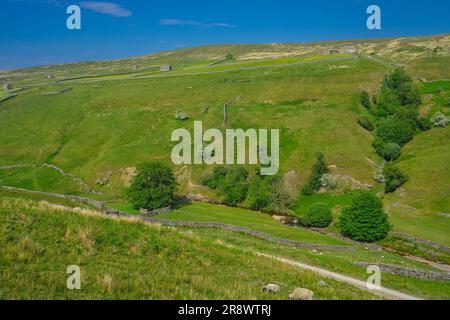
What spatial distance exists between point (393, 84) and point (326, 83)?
66.0 ft

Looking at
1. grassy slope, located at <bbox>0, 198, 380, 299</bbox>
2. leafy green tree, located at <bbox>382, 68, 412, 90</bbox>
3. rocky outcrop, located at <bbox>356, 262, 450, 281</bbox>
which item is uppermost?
leafy green tree, located at <bbox>382, 68, 412, 90</bbox>

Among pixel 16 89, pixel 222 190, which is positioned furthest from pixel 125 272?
pixel 16 89

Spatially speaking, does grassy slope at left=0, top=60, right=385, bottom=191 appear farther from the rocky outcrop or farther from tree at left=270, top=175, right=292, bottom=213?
the rocky outcrop

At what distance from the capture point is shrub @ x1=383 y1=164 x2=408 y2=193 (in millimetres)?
76500

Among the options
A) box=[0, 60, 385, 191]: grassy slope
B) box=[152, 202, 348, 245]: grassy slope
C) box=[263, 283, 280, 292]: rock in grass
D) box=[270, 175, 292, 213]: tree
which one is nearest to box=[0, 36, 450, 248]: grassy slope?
box=[0, 60, 385, 191]: grassy slope

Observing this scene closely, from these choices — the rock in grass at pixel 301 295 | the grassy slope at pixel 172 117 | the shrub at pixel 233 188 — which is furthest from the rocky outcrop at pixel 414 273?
the grassy slope at pixel 172 117

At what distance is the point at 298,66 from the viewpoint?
15188 cm

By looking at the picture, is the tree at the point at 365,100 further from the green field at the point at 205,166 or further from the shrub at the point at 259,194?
the shrub at the point at 259,194

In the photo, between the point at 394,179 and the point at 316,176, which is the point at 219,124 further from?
the point at 394,179

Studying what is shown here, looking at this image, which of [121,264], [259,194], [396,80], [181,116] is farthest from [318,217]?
[396,80]

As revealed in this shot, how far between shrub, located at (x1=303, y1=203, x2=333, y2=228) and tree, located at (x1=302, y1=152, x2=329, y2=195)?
11.8 m

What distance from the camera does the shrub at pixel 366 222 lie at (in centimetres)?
5962

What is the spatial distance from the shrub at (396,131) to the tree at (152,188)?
56267 millimetres
